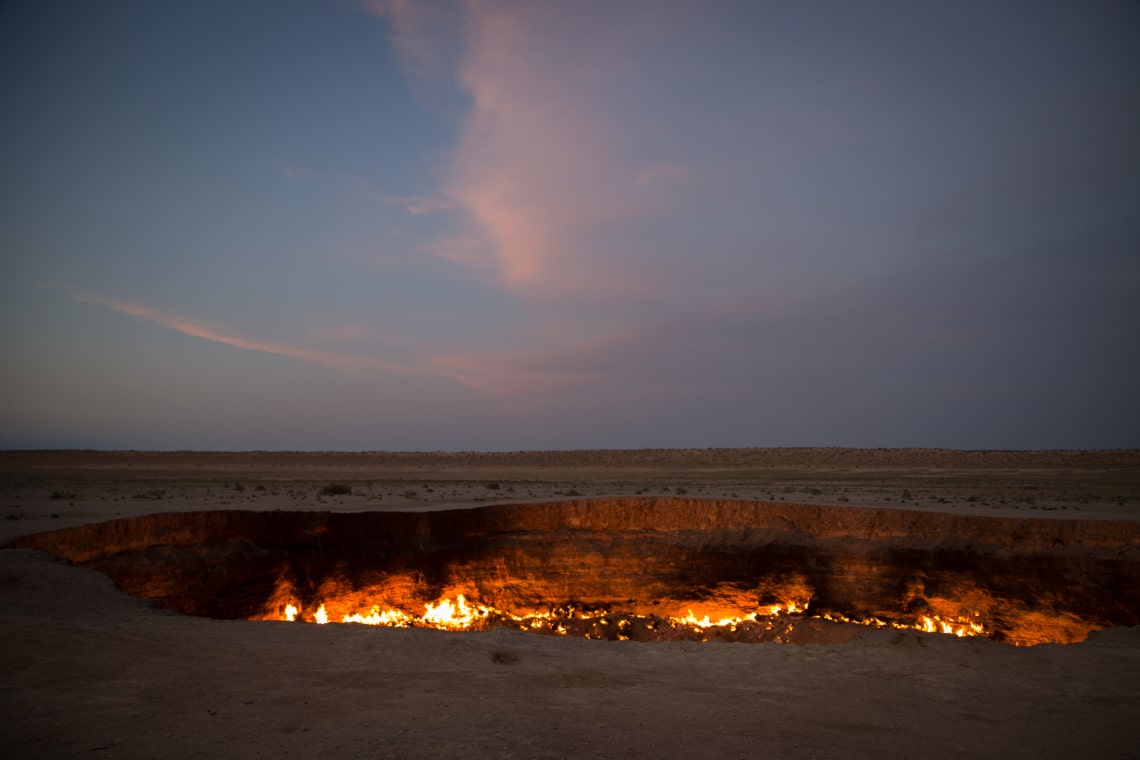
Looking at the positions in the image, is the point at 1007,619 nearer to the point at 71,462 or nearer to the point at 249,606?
the point at 249,606

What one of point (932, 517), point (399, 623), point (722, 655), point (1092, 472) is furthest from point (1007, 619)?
point (1092, 472)

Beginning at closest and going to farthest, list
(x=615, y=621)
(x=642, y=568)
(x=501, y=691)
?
(x=501, y=691) < (x=615, y=621) < (x=642, y=568)

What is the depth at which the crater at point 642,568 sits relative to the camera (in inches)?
434

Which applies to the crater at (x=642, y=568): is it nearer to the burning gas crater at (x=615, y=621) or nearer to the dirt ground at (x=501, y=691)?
the burning gas crater at (x=615, y=621)

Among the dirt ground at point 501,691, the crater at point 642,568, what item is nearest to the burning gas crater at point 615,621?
the crater at point 642,568

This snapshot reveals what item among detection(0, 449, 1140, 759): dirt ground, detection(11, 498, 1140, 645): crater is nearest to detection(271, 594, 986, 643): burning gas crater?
detection(11, 498, 1140, 645): crater

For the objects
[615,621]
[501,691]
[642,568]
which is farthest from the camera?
[642,568]

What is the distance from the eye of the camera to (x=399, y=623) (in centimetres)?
1334

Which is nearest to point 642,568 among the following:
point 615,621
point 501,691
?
point 615,621

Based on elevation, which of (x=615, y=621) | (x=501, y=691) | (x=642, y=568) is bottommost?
(x=615, y=621)

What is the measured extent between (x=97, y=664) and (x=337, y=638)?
2.22 m

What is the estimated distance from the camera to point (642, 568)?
574 inches

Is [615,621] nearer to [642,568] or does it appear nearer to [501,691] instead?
[642,568]

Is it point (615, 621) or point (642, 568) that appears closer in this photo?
point (615, 621)
